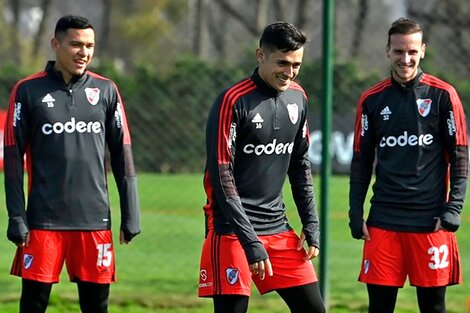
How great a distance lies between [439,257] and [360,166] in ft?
2.34

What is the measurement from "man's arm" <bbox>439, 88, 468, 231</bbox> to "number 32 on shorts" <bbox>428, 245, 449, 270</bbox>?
173 millimetres

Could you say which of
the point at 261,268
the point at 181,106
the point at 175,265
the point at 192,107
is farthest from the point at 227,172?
the point at 192,107

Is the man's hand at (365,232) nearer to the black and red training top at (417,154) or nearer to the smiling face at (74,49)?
the black and red training top at (417,154)

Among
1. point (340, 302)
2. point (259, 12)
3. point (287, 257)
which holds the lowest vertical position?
point (340, 302)

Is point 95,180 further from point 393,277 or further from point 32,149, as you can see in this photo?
point 393,277

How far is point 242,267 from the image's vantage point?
18.9ft

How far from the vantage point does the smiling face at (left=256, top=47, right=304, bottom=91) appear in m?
5.62

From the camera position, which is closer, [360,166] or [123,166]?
[123,166]

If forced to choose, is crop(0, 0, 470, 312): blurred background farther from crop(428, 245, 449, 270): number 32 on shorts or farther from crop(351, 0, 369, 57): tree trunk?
crop(428, 245, 449, 270): number 32 on shorts

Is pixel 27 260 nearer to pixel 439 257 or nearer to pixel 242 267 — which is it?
pixel 242 267

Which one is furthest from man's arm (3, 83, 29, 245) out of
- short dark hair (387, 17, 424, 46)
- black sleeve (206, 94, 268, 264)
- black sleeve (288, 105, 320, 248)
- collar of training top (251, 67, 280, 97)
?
short dark hair (387, 17, 424, 46)

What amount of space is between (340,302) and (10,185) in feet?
11.2

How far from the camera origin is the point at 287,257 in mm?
5879

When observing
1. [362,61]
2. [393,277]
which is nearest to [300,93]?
[393,277]
